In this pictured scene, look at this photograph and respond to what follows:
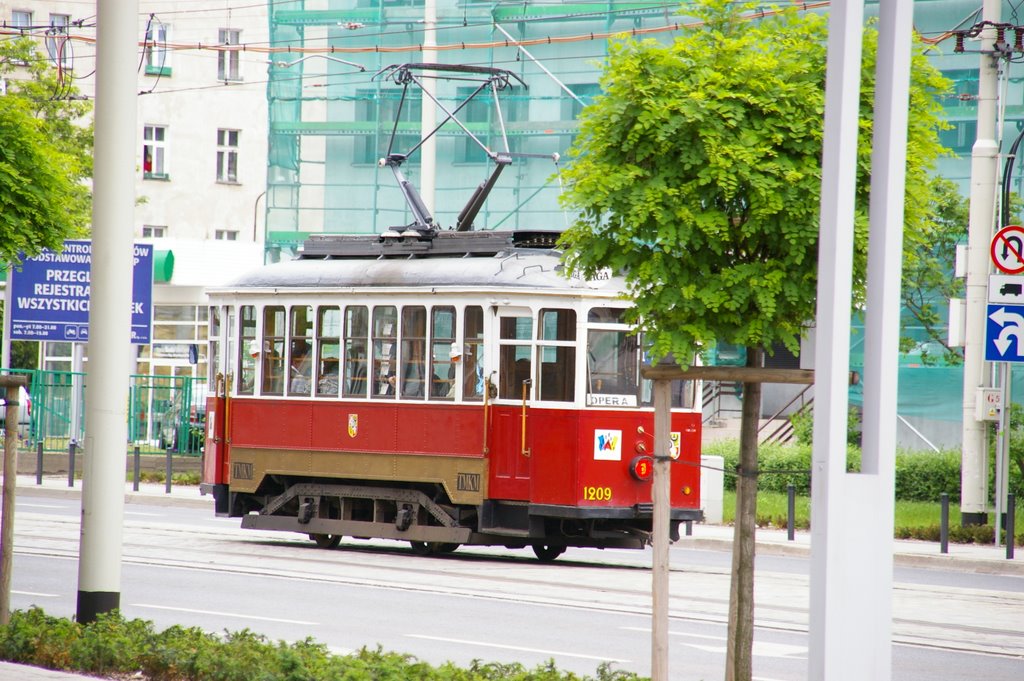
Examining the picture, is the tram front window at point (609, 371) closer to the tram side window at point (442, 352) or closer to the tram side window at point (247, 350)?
the tram side window at point (442, 352)

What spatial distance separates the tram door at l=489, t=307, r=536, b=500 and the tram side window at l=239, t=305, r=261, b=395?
3996mm

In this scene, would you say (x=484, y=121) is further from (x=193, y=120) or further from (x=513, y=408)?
(x=513, y=408)

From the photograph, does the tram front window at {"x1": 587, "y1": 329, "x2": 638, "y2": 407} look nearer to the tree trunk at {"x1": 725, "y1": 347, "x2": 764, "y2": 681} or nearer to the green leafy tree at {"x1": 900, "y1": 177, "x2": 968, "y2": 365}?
the tree trunk at {"x1": 725, "y1": 347, "x2": 764, "y2": 681}

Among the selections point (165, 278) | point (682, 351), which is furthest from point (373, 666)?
point (165, 278)

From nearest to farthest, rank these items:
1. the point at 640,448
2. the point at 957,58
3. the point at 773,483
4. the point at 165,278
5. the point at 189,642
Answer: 1. the point at 189,642
2. the point at 640,448
3. the point at 773,483
4. the point at 957,58
5. the point at 165,278

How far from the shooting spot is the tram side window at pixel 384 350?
18.6 metres

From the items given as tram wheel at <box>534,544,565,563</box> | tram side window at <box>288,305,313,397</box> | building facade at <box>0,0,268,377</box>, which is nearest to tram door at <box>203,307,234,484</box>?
tram side window at <box>288,305,313,397</box>

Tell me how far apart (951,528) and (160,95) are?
40204 mm

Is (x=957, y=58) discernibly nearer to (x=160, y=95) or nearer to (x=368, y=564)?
(x=368, y=564)

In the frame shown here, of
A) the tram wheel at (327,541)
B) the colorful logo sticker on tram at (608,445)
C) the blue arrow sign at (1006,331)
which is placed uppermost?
the blue arrow sign at (1006,331)

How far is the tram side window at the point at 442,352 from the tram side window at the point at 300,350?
2.00 metres

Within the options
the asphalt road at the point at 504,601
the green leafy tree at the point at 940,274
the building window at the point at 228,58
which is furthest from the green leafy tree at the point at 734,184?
the building window at the point at 228,58

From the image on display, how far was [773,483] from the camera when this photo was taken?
2975cm

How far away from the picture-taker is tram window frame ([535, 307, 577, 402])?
1747 cm
